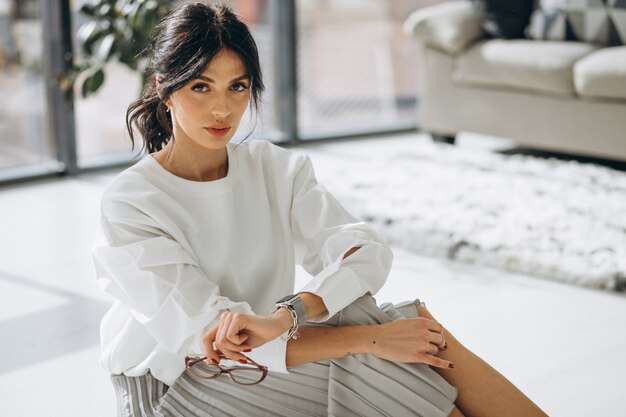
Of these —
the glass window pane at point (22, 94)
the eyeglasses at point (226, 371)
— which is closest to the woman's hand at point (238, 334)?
the eyeglasses at point (226, 371)

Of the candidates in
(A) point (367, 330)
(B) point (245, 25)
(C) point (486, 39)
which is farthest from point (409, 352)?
(C) point (486, 39)

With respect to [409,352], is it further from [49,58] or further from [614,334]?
[49,58]

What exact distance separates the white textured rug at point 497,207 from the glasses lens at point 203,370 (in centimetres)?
142

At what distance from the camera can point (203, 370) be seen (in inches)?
59.4

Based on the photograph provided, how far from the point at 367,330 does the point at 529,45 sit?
9.75ft

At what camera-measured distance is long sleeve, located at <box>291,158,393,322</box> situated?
1459 mm

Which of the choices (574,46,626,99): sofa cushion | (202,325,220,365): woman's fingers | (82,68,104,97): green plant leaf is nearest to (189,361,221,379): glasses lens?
(202,325,220,365): woman's fingers

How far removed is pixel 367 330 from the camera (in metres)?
1.42

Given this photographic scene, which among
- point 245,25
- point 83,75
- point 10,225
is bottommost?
point 10,225

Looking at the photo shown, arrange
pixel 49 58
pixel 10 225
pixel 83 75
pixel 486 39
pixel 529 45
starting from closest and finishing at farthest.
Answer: pixel 10 225, pixel 83 75, pixel 49 58, pixel 529 45, pixel 486 39

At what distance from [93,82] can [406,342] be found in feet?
7.47

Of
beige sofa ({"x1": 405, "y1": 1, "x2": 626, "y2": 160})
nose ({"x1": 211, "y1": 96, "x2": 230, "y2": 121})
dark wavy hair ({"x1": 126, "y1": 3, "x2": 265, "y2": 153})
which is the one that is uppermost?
dark wavy hair ({"x1": 126, "y1": 3, "x2": 265, "y2": 153})

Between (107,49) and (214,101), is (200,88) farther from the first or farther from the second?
(107,49)

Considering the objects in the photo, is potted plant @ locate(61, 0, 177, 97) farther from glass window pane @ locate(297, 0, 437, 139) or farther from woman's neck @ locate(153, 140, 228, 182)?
woman's neck @ locate(153, 140, 228, 182)
